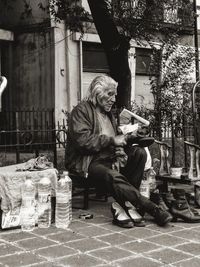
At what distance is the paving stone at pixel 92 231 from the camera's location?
5.12 metres

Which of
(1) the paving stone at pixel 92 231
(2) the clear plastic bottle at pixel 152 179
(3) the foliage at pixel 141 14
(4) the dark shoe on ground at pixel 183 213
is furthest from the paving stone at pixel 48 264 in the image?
(3) the foliage at pixel 141 14

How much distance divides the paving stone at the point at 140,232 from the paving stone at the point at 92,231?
0.24m

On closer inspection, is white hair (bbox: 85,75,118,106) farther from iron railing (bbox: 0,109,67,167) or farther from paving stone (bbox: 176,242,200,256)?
paving stone (bbox: 176,242,200,256)

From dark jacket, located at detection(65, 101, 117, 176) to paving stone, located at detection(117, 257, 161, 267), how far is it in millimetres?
1602

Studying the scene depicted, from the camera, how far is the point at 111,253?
4453 millimetres

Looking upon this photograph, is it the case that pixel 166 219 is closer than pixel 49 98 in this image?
Yes

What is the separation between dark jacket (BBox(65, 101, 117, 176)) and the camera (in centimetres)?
554

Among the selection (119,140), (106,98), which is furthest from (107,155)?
(106,98)

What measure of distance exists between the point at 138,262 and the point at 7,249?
122 centimetres

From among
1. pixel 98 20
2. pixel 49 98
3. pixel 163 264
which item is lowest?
pixel 163 264

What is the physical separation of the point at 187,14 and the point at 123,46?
7.86ft

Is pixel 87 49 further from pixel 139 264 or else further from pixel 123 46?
pixel 139 264

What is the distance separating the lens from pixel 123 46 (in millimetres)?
9078

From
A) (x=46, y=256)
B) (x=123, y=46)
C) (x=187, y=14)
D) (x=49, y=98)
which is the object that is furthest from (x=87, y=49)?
(x=46, y=256)
